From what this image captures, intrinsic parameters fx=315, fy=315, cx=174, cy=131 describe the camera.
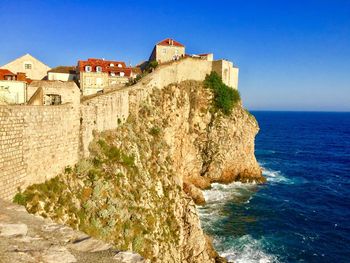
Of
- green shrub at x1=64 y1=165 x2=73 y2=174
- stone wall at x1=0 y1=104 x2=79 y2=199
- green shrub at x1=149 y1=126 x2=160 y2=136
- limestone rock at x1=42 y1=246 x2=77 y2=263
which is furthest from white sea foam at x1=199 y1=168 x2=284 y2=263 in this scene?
→ limestone rock at x1=42 y1=246 x2=77 y2=263

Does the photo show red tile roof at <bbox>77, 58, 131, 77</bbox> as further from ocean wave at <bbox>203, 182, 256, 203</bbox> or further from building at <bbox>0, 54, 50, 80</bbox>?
ocean wave at <bbox>203, 182, 256, 203</bbox>

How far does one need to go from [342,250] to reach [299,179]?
29699 mm

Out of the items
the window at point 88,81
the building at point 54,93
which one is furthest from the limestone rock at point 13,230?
the window at point 88,81

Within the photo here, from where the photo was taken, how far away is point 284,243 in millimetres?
37031

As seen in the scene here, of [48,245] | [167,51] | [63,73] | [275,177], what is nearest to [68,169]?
[48,245]

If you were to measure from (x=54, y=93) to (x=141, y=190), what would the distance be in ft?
34.0

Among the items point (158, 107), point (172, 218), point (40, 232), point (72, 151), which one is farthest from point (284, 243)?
point (40, 232)

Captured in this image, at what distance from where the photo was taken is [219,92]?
193 feet

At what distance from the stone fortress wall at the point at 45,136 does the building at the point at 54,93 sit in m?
0.77

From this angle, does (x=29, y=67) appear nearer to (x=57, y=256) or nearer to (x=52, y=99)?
(x=52, y=99)

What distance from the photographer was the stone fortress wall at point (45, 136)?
49.4ft

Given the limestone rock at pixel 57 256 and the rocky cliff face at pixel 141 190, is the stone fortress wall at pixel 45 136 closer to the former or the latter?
the rocky cliff face at pixel 141 190

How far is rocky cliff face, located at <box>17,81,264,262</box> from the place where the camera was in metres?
19.3

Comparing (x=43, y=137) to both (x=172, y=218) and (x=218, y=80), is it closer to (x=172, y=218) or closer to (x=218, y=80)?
(x=172, y=218)
